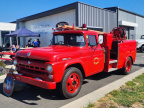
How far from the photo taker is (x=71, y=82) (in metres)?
4.11

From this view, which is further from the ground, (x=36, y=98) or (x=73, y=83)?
(x=73, y=83)

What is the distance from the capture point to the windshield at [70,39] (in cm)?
487

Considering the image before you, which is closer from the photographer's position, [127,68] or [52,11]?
[127,68]

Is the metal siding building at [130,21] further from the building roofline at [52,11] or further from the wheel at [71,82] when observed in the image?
the wheel at [71,82]

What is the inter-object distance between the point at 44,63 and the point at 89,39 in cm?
191

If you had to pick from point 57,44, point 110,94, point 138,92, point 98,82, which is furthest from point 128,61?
point 57,44

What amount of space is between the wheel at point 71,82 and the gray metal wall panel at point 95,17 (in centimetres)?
1059

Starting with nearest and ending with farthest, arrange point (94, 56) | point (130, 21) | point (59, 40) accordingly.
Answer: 1. point (94, 56)
2. point (59, 40)
3. point (130, 21)

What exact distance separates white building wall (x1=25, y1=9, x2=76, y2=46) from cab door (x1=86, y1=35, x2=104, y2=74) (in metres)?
10.8

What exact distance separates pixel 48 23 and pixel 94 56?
14.7 meters

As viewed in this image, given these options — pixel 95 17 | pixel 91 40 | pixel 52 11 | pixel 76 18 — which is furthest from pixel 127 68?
pixel 52 11

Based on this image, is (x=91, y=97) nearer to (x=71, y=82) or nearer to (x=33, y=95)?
(x=71, y=82)

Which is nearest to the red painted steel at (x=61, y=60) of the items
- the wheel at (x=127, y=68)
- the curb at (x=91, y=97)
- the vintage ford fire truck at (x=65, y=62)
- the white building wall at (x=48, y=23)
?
the vintage ford fire truck at (x=65, y=62)

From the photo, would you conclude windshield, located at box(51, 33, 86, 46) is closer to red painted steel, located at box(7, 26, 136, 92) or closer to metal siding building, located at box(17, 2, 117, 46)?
red painted steel, located at box(7, 26, 136, 92)
